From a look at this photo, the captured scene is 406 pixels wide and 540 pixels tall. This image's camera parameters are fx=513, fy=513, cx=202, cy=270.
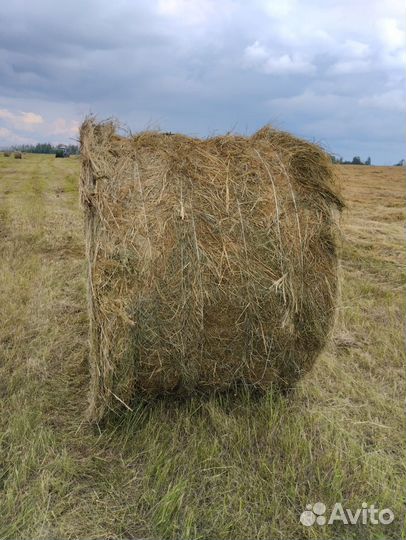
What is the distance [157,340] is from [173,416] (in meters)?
0.76

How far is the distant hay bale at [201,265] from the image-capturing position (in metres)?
3.52

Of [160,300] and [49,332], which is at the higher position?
[160,300]

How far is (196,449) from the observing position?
11.6 ft

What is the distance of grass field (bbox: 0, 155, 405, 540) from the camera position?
9.68ft

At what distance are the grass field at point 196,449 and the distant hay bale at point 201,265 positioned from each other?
294 millimetres

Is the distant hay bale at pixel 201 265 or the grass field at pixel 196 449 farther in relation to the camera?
the distant hay bale at pixel 201 265

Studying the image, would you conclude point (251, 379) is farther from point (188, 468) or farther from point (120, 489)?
point (120, 489)

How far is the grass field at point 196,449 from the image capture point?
2.95m

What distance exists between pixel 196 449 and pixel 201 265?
1.27 meters

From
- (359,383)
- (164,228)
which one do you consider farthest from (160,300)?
(359,383)

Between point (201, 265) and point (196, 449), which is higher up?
point (201, 265)

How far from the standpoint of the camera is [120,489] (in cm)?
321

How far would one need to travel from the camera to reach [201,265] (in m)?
3.57

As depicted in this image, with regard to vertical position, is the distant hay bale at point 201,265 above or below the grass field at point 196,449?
above
